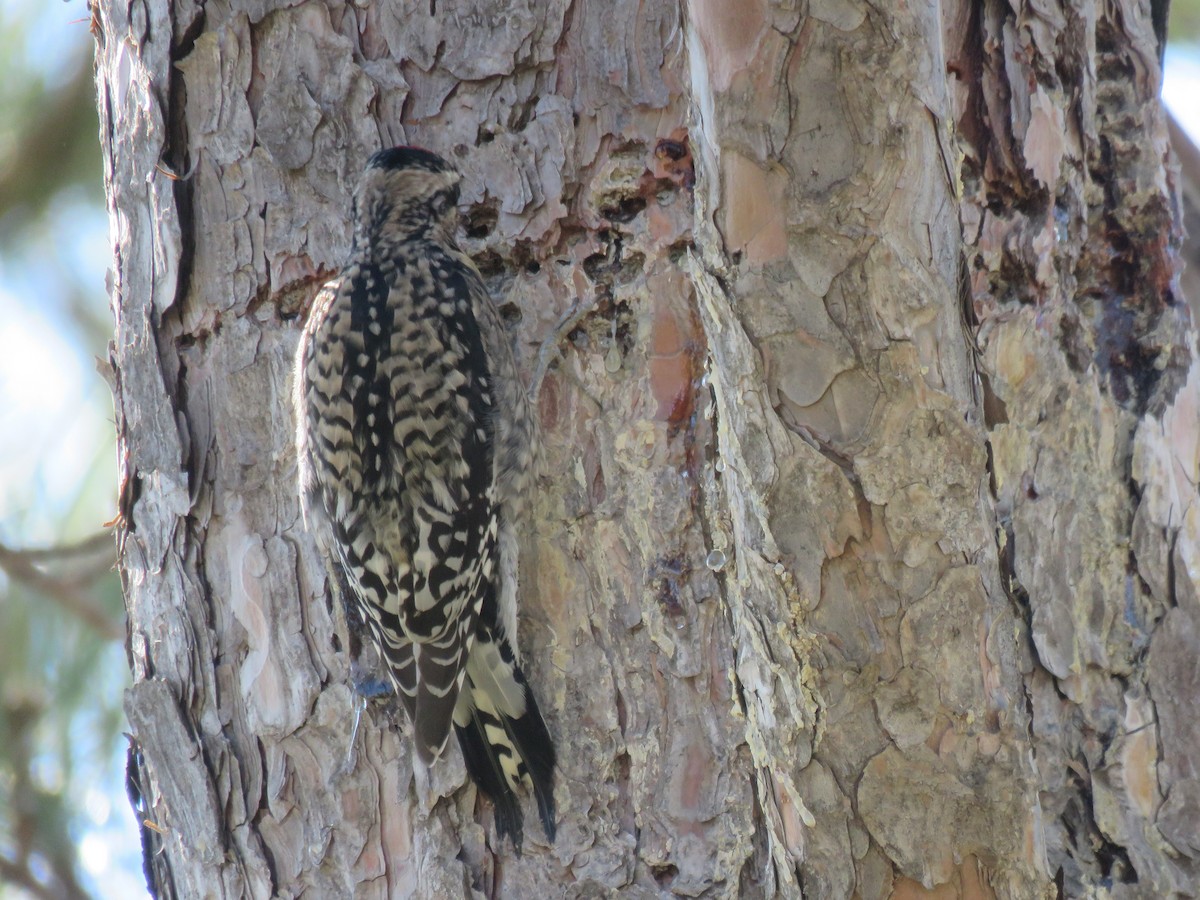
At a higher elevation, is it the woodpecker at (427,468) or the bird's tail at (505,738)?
the woodpecker at (427,468)

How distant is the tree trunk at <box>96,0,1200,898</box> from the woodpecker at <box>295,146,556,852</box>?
0.07 m

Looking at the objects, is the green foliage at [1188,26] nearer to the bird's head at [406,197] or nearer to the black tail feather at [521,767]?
the bird's head at [406,197]

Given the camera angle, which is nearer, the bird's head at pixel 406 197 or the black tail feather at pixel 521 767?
the black tail feather at pixel 521 767

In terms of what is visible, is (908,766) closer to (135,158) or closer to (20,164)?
(135,158)

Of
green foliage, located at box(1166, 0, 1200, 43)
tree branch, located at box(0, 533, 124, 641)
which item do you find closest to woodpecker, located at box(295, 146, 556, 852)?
tree branch, located at box(0, 533, 124, 641)

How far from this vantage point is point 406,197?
2.73 metres

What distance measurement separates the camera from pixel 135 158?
2.78 meters

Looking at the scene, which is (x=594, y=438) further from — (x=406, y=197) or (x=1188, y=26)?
(x=1188, y=26)

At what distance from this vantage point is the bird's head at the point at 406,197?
257 cm

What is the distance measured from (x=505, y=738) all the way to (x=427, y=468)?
2.20 ft

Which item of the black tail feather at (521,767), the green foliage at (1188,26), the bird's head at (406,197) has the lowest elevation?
the black tail feather at (521,767)

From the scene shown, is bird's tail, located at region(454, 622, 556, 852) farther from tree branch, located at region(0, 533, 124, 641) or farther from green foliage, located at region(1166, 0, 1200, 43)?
green foliage, located at region(1166, 0, 1200, 43)

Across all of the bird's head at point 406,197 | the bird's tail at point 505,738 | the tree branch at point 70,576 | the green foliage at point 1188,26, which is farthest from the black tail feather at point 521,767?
the green foliage at point 1188,26

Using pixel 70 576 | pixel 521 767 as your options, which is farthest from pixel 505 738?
pixel 70 576
